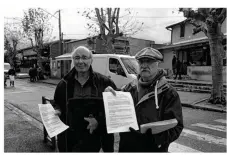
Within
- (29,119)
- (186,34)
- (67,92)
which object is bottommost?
(29,119)

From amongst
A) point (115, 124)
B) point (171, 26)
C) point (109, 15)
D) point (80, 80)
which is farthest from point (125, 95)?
point (171, 26)

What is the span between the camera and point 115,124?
1810mm

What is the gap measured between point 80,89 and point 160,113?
39.5 inches

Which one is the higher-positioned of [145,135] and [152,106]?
[152,106]

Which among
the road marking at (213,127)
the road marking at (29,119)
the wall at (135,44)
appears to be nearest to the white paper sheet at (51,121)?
the road marking at (29,119)

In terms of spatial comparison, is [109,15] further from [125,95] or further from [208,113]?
[125,95]

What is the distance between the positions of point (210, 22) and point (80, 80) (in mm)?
8228

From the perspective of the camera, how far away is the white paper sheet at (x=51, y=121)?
2221 millimetres

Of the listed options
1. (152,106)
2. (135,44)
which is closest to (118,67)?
(152,106)

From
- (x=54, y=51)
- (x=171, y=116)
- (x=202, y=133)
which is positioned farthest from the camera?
(x=54, y=51)

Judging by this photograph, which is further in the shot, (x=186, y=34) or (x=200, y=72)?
(x=186, y=34)

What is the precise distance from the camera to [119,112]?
1.84m

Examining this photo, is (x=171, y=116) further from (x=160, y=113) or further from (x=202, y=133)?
(x=202, y=133)

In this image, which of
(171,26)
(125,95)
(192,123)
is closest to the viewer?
(125,95)
